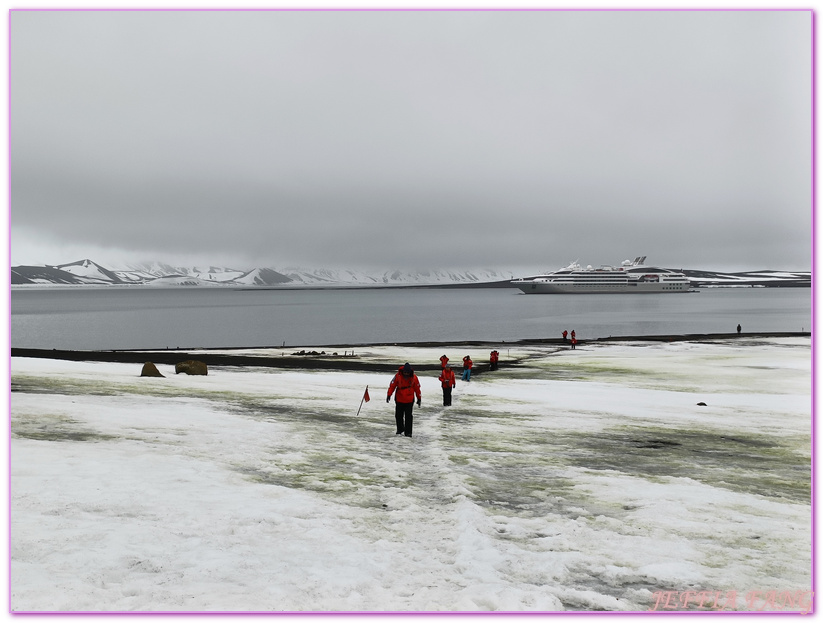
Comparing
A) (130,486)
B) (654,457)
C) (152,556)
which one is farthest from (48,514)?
(654,457)

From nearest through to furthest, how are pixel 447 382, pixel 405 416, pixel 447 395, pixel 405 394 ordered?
1. pixel 405 394
2. pixel 405 416
3. pixel 447 382
4. pixel 447 395

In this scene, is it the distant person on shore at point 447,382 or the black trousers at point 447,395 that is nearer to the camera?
the distant person on shore at point 447,382

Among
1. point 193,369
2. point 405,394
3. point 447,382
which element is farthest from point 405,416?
point 193,369

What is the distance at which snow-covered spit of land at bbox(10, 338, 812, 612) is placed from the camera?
574 centimetres

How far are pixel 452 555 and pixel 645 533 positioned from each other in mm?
2839

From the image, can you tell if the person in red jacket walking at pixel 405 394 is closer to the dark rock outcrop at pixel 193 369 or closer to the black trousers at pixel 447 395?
the black trousers at pixel 447 395

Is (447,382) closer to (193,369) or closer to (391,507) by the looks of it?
(391,507)

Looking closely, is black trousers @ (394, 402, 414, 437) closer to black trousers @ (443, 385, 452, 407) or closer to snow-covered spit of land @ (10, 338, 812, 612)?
snow-covered spit of land @ (10, 338, 812, 612)

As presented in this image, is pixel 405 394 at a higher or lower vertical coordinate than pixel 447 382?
higher

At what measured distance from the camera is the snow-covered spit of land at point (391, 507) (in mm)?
5742

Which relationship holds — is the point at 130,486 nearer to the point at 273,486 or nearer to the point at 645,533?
the point at 273,486

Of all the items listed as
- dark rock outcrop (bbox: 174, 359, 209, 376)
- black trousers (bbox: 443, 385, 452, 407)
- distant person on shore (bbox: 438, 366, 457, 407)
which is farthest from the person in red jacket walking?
dark rock outcrop (bbox: 174, 359, 209, 376)

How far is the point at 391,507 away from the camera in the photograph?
836 cm

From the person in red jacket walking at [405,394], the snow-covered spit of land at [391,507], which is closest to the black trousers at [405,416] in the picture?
the person in red jacket walking at [405,394]
